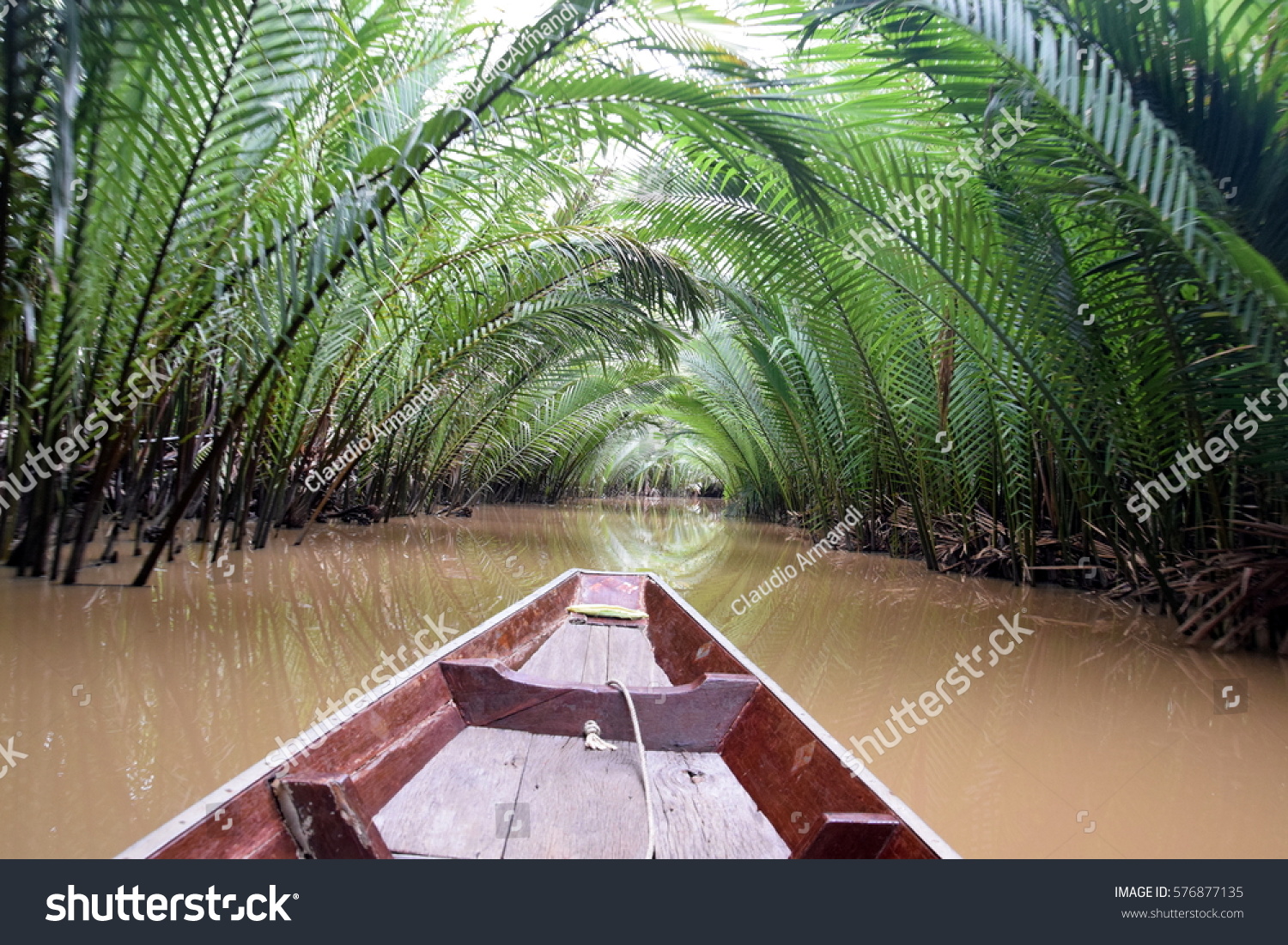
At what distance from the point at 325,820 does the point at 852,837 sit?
84cm

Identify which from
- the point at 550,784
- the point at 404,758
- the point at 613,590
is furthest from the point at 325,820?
the point at 613,590

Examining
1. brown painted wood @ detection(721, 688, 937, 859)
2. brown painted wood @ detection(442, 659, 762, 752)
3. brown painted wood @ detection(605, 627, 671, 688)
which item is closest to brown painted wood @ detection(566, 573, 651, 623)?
brown painted wood @ detection(605, 627, 671, 688)

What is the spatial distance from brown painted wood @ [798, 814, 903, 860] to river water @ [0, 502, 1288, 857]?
0.40 metres

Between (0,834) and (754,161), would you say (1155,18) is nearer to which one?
(754,161)

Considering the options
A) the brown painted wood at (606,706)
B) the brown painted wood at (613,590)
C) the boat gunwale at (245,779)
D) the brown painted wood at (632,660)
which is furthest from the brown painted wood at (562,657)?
the boat gunwale at (245,779)

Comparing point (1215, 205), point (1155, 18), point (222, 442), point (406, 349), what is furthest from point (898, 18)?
point (406, 349)

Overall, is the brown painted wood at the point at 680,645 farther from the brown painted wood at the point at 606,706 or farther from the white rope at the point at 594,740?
the white rope at the point at 594,740

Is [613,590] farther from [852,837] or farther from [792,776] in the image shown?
[852,837]

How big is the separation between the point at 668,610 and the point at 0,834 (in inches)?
91.1

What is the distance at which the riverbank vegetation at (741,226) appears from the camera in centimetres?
228

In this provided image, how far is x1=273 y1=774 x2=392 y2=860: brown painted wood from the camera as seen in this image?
1.13 m

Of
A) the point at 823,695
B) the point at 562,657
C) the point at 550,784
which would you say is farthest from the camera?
the point at 562,657

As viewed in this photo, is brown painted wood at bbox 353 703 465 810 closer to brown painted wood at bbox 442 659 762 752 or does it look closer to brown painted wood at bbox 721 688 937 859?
brown painted wood at bbox 442 659 762 752

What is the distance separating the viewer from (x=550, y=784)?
1533 millimetres
